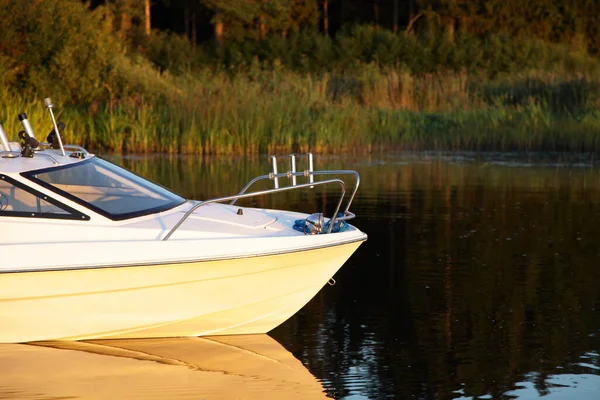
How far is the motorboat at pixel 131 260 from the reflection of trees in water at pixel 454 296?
21.4 inches

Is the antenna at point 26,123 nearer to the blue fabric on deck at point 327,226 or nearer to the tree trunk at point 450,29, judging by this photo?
the blue fabric on deck at point 327,226

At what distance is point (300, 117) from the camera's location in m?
27.5

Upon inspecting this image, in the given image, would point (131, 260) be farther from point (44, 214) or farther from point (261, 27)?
point (261, 27)

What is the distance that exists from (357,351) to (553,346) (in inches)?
56.6

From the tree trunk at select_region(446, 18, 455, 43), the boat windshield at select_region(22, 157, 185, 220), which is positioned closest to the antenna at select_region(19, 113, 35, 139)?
the boat windshield at select_region(22, 157, 185, 220)

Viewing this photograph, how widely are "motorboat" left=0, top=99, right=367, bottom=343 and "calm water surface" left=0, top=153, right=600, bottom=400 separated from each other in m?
0.23

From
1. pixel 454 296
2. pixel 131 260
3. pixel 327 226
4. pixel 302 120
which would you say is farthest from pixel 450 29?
pixel 131 260

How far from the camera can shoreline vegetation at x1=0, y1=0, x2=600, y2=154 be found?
26.6 meters

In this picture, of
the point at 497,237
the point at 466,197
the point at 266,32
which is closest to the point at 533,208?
the point at 466,197

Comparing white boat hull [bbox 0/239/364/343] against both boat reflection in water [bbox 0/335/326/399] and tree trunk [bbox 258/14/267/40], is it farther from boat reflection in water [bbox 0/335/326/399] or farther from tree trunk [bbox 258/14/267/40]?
tree trunk [bbox 258/14/267/40]

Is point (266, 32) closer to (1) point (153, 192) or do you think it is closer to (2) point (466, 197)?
(2) point (466, 197)

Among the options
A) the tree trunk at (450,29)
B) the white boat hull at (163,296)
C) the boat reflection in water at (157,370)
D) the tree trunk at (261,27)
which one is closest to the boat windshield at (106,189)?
the white boat hull at (163,296)

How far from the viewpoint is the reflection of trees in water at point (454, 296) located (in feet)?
28.3

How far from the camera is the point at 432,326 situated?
9.89 metres
